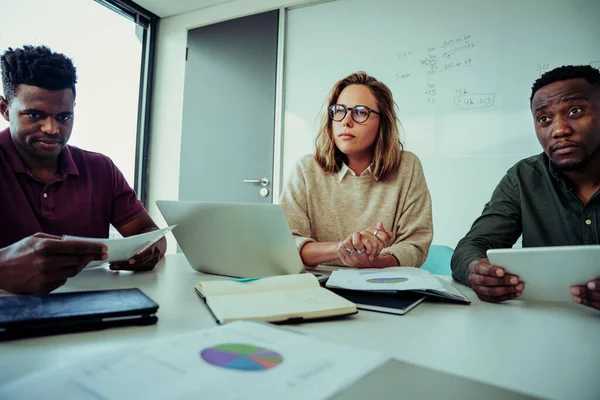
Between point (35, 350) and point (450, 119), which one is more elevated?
point (450, 119)

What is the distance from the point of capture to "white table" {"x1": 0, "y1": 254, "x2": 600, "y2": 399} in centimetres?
41

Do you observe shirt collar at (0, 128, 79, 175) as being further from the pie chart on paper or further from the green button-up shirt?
the green button-up shirt

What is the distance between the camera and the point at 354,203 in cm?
143

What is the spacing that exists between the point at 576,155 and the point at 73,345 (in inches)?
52.1

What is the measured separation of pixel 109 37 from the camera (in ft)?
9.51

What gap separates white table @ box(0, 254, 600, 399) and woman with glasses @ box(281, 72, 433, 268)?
0.62 meters

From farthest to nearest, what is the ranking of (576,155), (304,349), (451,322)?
(576,155) < (451,322) < (304,349)

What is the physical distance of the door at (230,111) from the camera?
9.34ft

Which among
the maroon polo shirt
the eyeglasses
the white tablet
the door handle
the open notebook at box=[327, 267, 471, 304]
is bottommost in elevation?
the open notebook at box=[327, 267, 471, 304]

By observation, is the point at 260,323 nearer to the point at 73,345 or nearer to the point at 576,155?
the point at 73,345

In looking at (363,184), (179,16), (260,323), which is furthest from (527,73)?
(179,16)

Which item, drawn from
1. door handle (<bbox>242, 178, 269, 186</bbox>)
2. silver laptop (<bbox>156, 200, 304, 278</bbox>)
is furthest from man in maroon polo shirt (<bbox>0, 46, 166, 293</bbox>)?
door handle (<bbox>242, 178, 269, 186</bbox>)

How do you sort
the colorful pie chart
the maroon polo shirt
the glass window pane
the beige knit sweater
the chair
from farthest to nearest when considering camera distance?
the glass window pane < the chair < the beige knit sweater < the maroon polo shirt < the colorful pie chart

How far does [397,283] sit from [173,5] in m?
3.15
